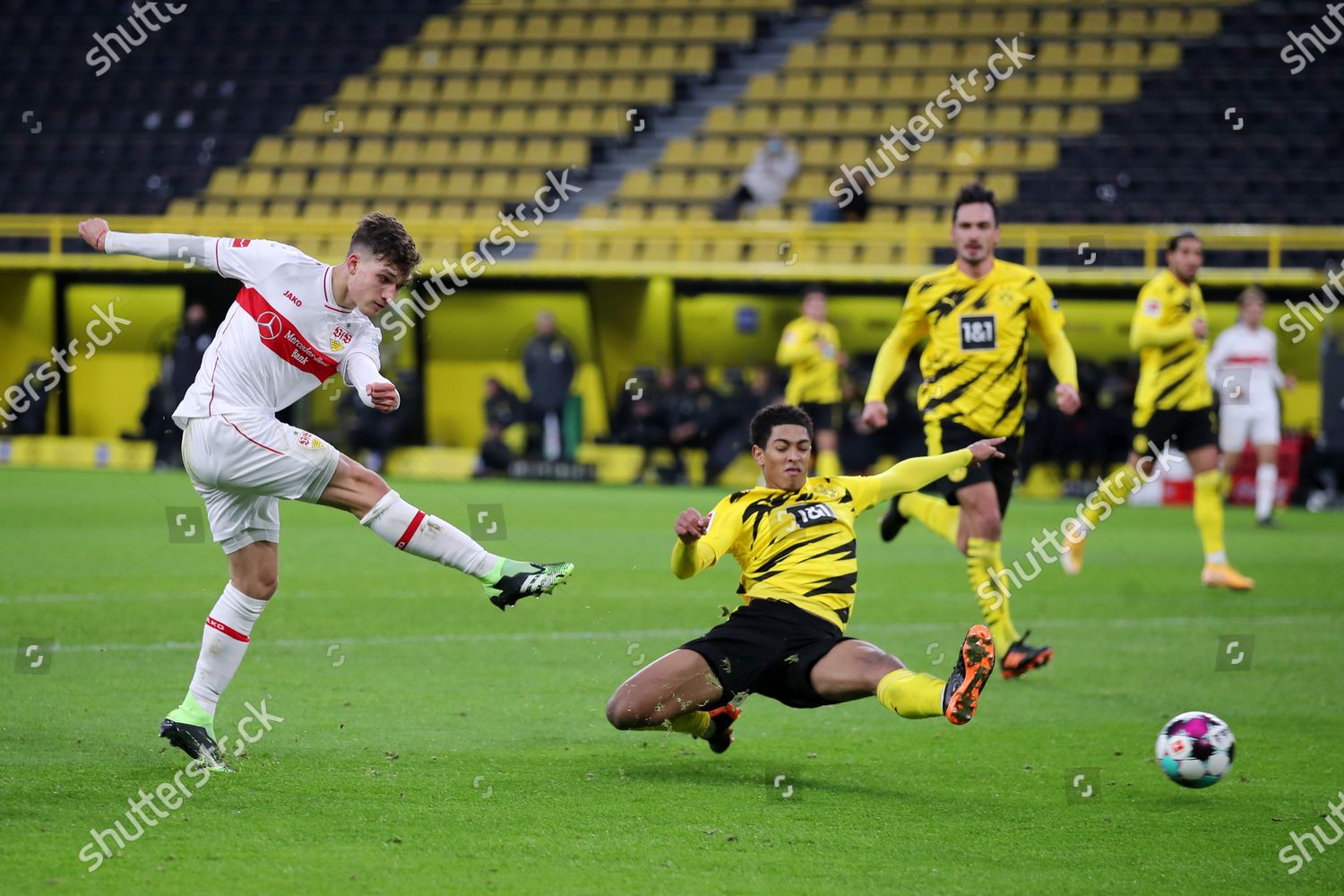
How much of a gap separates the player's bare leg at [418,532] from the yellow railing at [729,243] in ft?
51.0

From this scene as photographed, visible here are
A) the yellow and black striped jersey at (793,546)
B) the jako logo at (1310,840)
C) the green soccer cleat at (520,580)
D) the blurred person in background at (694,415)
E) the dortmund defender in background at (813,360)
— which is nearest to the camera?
the jako logo at (1310,840)

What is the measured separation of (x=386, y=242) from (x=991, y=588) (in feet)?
12.2

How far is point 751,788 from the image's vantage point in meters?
5.54

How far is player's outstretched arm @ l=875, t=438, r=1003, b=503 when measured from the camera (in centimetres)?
605

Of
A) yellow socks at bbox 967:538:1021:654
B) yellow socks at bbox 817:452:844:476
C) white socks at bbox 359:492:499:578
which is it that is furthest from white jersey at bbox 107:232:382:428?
yellow socks at bbox 817:452:844:476

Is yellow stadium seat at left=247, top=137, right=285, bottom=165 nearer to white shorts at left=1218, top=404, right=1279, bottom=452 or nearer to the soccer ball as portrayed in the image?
white shorts at left=1218, top=404, right=1279, bottom=452

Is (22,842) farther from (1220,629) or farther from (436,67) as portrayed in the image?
(436,67)

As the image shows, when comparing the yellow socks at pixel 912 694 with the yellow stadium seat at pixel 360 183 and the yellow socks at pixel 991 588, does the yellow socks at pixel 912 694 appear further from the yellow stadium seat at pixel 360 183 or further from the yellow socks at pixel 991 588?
the yellow stadium seat at pixel 360 183

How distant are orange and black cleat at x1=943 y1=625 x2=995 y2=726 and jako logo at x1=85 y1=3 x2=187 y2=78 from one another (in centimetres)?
2365

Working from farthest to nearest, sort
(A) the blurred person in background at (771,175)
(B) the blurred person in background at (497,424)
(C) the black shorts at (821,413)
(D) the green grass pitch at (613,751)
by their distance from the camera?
(A) the blurred person in background at (771,175) → (B) the blurred person in background at (497,424) → (C) the black shorts at (821,413) → (D) the green grass pitch at (613,751)

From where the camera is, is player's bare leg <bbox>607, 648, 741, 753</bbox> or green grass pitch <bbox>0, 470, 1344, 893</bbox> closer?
green grass pitch <bbox>0, 470, 1344, 893</bbox>

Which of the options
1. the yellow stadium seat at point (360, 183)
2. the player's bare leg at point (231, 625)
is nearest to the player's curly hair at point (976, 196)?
the player's bare leg at point (231, 625)

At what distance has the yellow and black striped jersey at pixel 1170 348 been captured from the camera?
11344mm

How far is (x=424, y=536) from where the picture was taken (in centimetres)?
556
